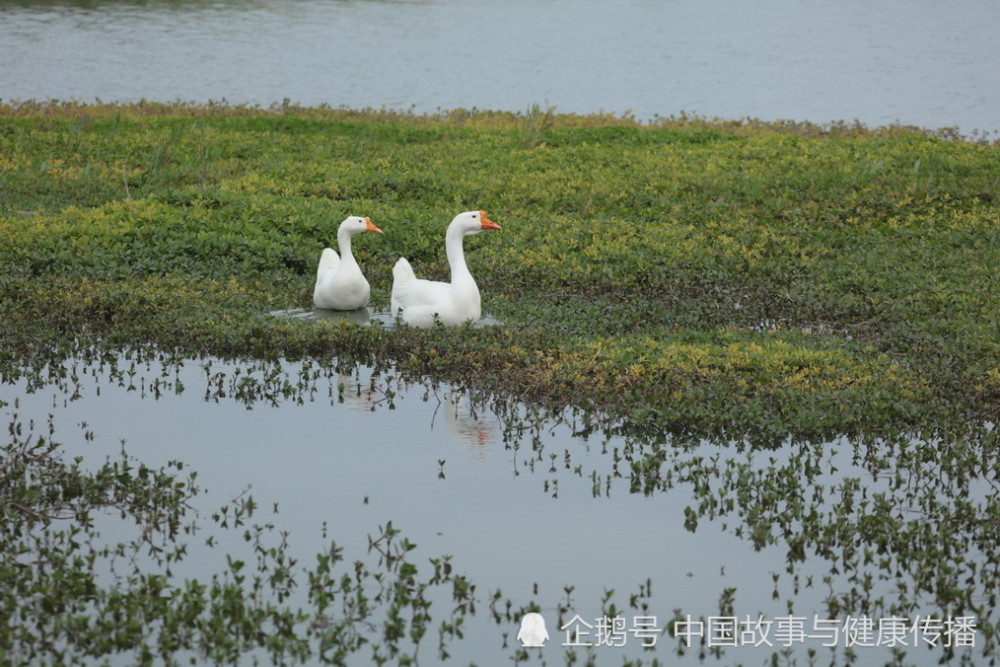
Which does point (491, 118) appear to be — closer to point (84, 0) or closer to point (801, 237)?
point (801, 237)

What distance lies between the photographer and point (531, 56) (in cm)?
5047

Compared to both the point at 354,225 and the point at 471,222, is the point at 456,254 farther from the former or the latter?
the point at 354,225

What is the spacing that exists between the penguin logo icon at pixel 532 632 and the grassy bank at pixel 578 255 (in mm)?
3634

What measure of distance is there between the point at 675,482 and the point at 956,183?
12.4 m

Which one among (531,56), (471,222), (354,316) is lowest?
(354,316)

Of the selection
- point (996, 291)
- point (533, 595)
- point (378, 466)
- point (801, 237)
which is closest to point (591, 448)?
point (378, 466)

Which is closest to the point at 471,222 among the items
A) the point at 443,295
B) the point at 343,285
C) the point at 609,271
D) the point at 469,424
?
the point at 443,295

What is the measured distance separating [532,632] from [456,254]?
723 centimetres

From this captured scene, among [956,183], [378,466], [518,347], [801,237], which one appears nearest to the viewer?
[378,466]

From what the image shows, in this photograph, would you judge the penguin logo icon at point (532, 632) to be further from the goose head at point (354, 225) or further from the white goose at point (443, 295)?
the goose head at point (354, 225)

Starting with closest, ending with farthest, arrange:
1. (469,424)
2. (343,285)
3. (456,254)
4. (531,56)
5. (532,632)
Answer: (532,632) < (469,424) < (456,254) < (343,285) < (531,56)

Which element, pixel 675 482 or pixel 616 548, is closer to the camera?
pixel 616 548

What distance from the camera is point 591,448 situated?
10977 millimetres

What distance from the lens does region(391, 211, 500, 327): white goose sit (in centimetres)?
1395
